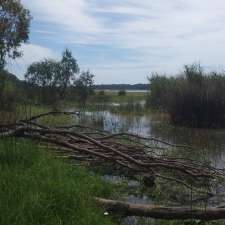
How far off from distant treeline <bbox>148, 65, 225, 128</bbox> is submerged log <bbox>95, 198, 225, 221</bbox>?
64.3ft

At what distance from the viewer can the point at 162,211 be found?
682 cm

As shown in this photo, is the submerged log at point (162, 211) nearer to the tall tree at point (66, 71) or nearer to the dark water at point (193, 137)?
the dark water at point (193, 137)

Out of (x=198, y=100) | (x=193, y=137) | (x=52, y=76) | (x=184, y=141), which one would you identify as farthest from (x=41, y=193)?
(x=52, y=76)

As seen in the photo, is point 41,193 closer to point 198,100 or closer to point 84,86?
point 198,100

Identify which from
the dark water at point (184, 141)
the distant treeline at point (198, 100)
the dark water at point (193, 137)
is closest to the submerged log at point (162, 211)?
the dark water at point (184, 141)

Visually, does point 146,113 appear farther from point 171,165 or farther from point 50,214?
point 50,214

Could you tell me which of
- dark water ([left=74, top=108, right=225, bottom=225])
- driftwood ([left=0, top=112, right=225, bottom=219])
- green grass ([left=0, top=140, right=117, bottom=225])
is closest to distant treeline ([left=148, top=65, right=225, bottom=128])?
dark water ([left=74, top=108, right=225, bottom=225])

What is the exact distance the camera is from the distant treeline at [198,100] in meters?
26.6

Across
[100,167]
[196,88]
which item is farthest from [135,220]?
[196,88]

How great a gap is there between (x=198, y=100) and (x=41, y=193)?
72.1 feet

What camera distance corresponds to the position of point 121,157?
31.5 ft

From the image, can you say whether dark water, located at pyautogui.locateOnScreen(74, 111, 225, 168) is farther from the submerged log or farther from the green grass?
the submerged log

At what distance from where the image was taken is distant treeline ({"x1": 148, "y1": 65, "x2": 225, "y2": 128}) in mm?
26630

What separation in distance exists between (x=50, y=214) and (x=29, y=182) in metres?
0.90
